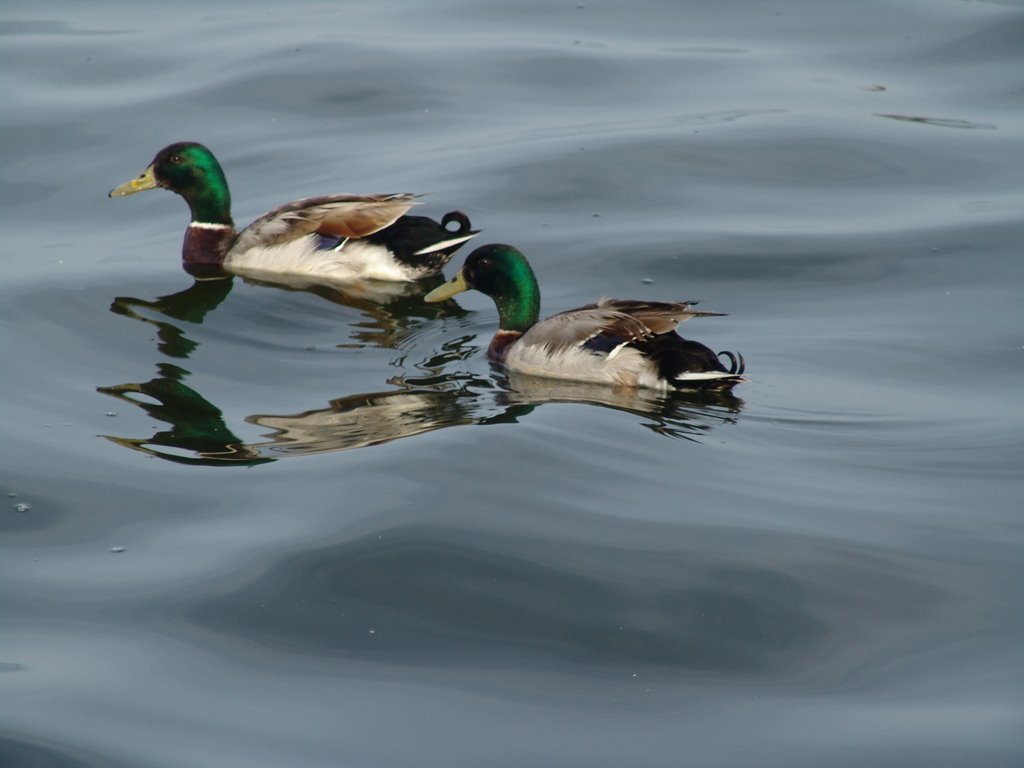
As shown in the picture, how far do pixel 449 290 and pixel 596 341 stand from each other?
5.06 ft

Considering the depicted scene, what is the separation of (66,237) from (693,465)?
666 cm

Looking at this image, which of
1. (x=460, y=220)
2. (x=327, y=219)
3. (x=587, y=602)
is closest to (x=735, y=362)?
(x=587, y=602)

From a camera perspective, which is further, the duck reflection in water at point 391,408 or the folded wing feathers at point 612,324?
the folded wing feathers at point 612,324

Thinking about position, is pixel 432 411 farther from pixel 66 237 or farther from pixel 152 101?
pixel 152 101

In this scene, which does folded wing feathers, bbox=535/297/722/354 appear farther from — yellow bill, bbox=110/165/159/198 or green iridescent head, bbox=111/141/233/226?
yellow bill, bbox=110/165/159/198

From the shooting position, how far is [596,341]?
8.87 meters

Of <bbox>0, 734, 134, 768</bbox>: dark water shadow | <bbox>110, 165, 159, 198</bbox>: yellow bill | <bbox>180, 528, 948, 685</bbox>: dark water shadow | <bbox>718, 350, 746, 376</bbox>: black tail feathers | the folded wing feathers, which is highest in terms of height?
<bbox>110, 165, 159, 198</bbox>: yellow bill

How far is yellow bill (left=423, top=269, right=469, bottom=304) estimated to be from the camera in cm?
992

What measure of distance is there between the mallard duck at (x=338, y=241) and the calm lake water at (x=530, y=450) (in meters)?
0.35

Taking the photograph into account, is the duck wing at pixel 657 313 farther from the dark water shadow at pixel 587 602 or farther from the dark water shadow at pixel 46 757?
the dark water shadow at pixel 46 757

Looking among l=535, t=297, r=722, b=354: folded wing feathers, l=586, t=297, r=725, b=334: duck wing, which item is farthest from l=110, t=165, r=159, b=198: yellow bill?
l=586, t=297, r=725, b=334: duck wing

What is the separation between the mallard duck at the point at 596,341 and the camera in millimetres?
8578

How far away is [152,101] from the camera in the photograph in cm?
1538

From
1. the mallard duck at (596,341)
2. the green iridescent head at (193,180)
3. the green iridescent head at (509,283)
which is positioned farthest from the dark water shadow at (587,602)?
the green iridescent head at (193,180)
